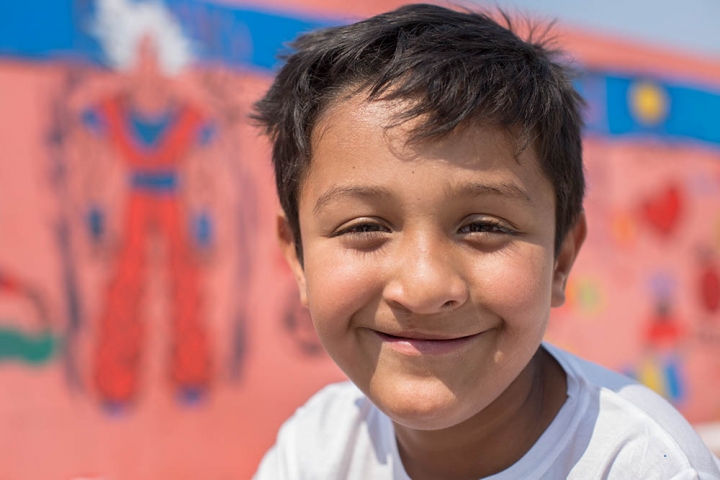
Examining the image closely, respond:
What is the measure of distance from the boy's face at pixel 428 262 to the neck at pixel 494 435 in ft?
0.45

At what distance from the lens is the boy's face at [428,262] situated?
92cm

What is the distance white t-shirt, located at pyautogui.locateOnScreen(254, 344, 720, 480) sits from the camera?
97 cm

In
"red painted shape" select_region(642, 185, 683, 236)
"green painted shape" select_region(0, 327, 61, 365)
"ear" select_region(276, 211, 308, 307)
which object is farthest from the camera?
"red painted shape" select_region(642, 185, 683, 236)

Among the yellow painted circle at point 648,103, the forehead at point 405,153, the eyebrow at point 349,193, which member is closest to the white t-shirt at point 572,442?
the forehead at point 405,153

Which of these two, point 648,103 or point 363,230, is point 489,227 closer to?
point 363,230

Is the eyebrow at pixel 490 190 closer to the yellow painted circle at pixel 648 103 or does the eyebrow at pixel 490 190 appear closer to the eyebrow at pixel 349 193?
the eyebrow at pixel 349 193

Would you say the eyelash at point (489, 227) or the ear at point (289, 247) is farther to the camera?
the ear at point (289, 247)

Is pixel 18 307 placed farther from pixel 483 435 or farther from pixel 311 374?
pixel 483 435

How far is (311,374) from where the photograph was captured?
2795 millimetres

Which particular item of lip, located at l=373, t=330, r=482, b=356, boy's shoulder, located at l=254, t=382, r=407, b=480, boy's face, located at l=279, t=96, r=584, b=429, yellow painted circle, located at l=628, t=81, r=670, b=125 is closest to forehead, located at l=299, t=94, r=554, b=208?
boy's face, located at l=279, t=96, r=584, b=429

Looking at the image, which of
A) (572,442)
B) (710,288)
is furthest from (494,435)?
(710,288)

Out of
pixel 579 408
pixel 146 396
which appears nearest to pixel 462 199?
pixel 579 408

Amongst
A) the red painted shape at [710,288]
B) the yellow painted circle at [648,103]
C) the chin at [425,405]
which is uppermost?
the yellow painted circle at [648,103]

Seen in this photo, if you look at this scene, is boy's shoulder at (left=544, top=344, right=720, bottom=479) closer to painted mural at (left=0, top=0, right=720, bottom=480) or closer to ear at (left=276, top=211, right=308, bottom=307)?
ear at (left=276, top=211, right=308, bottom=307)
